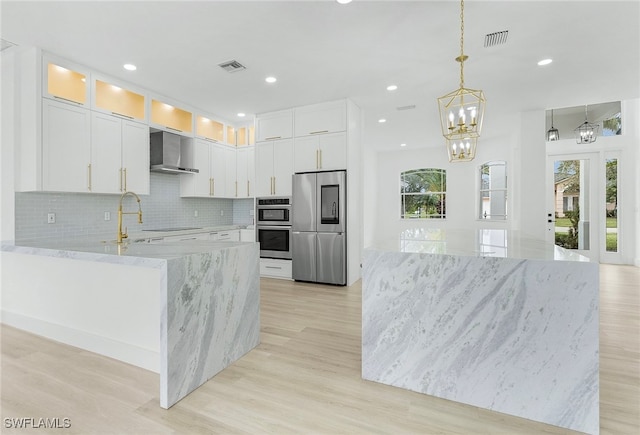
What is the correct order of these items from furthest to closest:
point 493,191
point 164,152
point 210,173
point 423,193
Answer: point 423,193
point 493,191
point 210,173
point 164,152

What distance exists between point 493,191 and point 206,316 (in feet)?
24.6

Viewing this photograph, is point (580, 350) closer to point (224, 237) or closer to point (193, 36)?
point (193, 36)

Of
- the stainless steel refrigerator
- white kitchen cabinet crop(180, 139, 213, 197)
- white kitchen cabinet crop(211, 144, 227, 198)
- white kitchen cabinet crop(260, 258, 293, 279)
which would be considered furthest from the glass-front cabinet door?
white kitchen cabinet crop(260, 258, 293, 279)

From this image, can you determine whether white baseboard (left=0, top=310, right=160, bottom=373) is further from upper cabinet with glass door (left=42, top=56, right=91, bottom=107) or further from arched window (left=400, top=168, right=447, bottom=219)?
arched window (left=400, top=168, right=447, bottom=219)

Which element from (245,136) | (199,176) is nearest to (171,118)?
(199,176)

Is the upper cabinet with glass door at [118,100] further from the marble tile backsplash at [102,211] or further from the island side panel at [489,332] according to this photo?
the island side panel at [489,332]

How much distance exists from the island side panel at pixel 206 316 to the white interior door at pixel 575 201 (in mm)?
6797

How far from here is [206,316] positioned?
6.68ft

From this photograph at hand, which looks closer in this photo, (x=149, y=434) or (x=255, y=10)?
(x=149, y=434)

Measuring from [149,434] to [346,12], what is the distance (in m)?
3.13

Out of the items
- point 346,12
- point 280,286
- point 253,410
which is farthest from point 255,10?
point 280,286

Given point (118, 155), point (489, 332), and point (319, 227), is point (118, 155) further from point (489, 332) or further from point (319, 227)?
point (489, 332)

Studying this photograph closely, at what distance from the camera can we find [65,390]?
1928 mm

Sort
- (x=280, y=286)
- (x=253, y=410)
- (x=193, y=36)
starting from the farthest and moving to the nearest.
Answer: (x=280, y=286) → (x=193, y=36) → (x=253, y=410)
